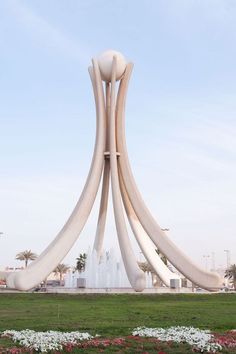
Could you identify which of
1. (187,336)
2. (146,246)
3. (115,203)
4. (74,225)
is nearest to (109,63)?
(115,203)

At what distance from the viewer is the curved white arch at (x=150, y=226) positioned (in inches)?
950

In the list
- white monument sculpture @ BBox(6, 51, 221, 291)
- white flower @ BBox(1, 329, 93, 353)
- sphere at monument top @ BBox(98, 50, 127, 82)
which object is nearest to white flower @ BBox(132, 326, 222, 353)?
white flower @ BBox(1, 329, 93, 353)

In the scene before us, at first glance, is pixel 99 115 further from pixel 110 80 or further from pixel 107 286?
pixel 107 286

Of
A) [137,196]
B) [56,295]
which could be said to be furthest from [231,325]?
[137,196]

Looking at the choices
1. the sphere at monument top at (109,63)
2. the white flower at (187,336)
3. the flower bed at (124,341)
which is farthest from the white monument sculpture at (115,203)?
the flower bed at (124,341)

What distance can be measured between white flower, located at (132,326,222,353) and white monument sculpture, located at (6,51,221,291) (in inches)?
560

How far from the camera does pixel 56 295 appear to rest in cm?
2069

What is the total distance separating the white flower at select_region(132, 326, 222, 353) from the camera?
23.5 feet

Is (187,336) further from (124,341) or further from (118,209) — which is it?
(118,209)

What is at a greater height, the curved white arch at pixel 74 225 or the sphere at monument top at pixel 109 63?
the sphere at monument top at pixel 109 63

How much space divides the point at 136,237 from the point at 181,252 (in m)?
3.07

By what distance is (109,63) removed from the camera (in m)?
27.2

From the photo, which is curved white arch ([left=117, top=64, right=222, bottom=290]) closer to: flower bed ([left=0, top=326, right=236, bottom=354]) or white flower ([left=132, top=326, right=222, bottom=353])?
white flower ([left=132, top=326, right=222, bottom=353])

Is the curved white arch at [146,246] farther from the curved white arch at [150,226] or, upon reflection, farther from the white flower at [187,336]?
the white flower at [187,336]
